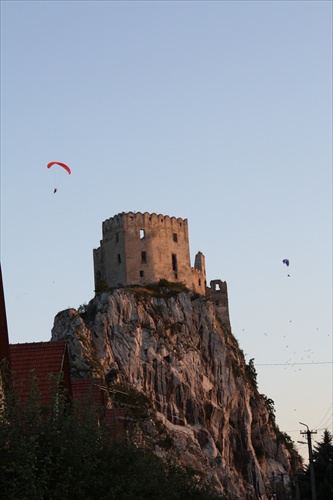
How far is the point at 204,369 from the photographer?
390ft

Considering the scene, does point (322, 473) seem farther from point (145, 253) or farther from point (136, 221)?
point (136, 221)

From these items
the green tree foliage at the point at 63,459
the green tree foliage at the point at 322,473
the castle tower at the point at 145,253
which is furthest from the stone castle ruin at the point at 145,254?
the green tree foliage at the point at 63,459

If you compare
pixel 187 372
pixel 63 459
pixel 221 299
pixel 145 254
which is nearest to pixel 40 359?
pixel 63 459

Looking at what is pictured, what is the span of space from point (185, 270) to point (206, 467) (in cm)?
2970

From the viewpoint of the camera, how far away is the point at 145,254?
4646 inches

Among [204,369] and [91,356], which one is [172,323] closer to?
[204,369]

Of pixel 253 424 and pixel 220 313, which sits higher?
pixel 220 313

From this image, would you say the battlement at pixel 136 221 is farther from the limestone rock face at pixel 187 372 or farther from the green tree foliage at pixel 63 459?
the green tree foliage at pixel 63 459

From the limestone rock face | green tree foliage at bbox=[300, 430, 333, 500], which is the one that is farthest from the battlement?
green tree foliage at bbox=[300, 430, 333, 500]

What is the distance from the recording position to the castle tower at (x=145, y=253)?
116562 millimetres

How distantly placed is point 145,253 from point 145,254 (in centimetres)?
17

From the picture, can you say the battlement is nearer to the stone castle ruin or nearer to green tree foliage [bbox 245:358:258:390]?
the stone castle ruin

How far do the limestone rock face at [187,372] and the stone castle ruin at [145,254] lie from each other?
377 centimetres

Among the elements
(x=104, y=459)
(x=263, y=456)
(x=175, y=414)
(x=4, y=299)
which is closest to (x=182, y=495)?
(x=104, y=459)
